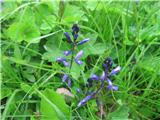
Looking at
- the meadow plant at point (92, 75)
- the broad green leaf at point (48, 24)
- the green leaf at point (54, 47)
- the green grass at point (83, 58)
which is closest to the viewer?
the meadow plant at point (92, 75)

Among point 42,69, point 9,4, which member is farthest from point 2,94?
point 9,4

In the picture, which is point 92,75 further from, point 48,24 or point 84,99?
point 48,24

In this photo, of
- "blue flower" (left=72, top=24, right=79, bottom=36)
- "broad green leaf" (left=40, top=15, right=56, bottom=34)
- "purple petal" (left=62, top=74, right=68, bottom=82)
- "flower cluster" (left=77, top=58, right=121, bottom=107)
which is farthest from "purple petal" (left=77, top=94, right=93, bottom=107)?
"broad green leaf" (left=40, top=15, right=56, bottom=34)

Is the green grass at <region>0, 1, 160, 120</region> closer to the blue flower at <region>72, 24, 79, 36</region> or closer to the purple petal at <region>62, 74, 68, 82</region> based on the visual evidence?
the purple petal at <region>62, 74, 68, 82</region>

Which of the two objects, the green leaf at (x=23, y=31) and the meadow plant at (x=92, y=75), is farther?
the green leaf at (x=23, y=31)

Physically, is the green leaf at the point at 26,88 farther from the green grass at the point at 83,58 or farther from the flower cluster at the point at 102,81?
the flower cluster at the point at 102,81

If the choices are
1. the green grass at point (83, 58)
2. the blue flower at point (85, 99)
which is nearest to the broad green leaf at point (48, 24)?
the green grass at point (83, 58)

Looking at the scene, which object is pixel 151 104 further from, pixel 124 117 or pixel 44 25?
pixel 44 25

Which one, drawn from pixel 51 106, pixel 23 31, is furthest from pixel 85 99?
pixel 23 31

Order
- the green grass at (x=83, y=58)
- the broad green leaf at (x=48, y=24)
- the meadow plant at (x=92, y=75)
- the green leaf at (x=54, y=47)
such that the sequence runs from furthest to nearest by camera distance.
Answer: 1. the broad green leaf at (x=48, y=24)
2. the green leaf at (x=54, y=47)
3. the green grass at (x=83, y=58)
4. the meadow plant at (x=92, y=75)
